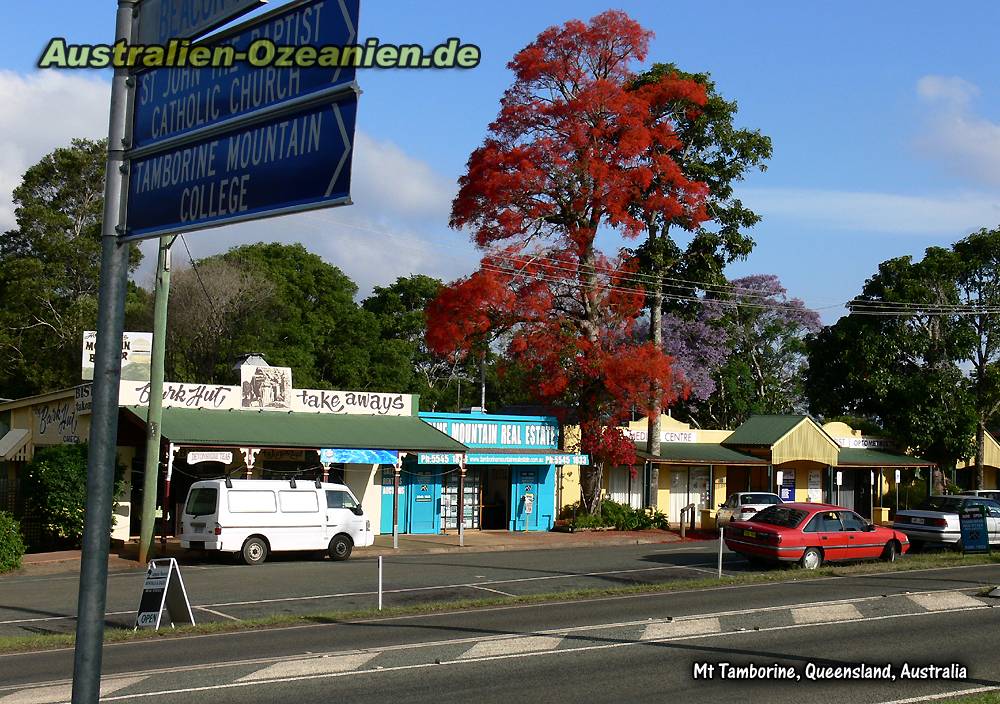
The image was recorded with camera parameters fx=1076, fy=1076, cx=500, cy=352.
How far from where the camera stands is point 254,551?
25766mm

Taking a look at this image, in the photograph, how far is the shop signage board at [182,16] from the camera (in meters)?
4.92

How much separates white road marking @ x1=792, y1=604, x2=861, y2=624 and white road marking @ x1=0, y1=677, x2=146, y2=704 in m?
9.75

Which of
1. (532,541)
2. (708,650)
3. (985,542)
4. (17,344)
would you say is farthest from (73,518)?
(17,344)

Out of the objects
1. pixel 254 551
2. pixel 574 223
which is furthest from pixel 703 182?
pixel 254 551

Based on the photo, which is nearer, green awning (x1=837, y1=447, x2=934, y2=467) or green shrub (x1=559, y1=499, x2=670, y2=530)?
green shrub (x1=559, y1=499, x2=670, y2=530)

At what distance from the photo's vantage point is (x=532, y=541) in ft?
108

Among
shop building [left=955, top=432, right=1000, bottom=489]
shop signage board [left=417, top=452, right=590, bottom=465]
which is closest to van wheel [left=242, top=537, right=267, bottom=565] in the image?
shop signage board [left=417, top=452, right=590, bottom=465]

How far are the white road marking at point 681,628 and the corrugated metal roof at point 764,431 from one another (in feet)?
91.6

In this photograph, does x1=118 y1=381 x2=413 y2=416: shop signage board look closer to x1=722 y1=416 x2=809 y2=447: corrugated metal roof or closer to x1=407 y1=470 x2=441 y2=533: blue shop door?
x1=407 y1=470 x2=441 y2=533: blue shop door

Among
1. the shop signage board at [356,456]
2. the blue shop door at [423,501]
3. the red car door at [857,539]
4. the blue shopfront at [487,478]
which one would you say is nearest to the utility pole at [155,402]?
the shop signage board at [356,456]

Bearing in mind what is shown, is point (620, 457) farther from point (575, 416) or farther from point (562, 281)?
point (562, 281)

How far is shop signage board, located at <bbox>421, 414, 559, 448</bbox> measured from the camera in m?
35.3

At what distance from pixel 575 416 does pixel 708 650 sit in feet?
79.3

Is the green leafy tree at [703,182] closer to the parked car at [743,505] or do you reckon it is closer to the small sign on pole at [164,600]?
the parked car at [743,505]
